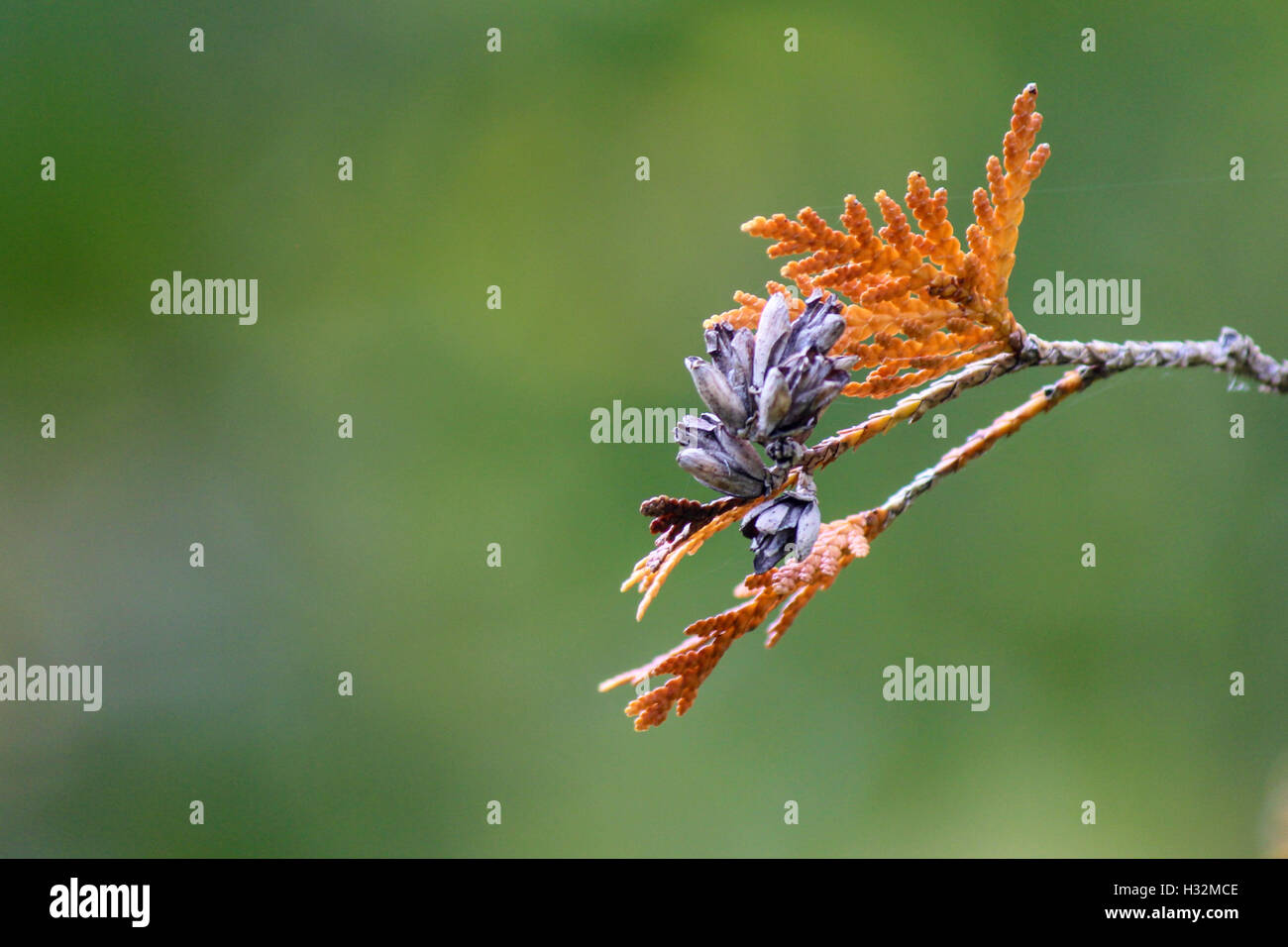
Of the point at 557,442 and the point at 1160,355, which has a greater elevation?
the point at 557,442

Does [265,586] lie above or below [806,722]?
above

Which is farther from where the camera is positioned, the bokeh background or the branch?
the bokeh background

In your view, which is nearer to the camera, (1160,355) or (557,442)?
(1160,355)

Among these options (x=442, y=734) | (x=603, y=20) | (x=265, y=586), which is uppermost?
(x=603, y=20)

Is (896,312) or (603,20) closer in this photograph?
(896,312)

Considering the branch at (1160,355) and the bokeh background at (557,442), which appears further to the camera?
the bokeh background at (557,442)

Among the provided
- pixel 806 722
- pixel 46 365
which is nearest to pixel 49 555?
pixel 46 365

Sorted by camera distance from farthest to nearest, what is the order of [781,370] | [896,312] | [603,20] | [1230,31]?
1. [603,20]
2. [1230,31]
3. [896,312]
4. [781,370]

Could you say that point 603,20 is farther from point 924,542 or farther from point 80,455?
point 80,455
